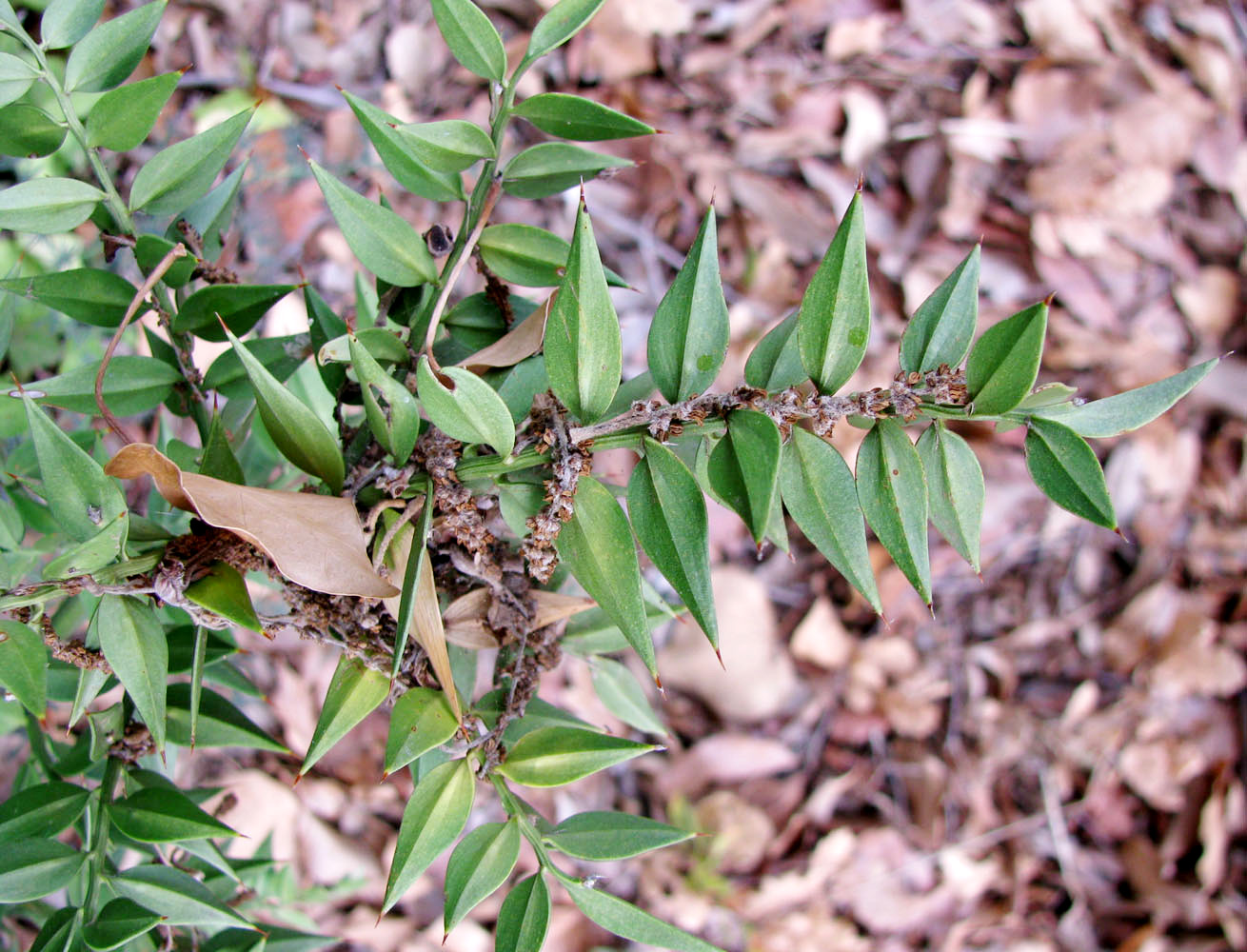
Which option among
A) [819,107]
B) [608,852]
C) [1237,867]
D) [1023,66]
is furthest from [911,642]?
[608,852]

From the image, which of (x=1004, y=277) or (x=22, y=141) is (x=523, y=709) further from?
(x=1004, y=277)

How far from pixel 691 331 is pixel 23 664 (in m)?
0.48

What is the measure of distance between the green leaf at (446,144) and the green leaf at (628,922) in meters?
0.53

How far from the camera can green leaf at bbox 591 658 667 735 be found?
0.86 m

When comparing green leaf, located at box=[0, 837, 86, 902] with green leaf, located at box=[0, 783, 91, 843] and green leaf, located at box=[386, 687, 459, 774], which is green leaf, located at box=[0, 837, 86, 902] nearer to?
green leaf, located at box=[0, 783, 91, 843]

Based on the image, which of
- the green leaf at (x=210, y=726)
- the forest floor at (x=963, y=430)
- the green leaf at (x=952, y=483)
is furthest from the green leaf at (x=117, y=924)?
the forest floor at (x=963, y=430)

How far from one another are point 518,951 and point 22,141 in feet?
2.25

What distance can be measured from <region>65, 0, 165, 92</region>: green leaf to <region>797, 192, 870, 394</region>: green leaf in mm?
516

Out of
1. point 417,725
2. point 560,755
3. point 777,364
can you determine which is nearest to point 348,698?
point 417,725

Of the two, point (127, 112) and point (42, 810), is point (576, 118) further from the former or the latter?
point (42, 810)

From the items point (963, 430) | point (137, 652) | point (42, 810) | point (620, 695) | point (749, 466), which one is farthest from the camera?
point (963, 430)

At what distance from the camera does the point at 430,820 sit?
611mm

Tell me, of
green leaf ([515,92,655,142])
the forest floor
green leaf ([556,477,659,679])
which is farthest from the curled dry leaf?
the forest floor

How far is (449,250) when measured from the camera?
74 cm
